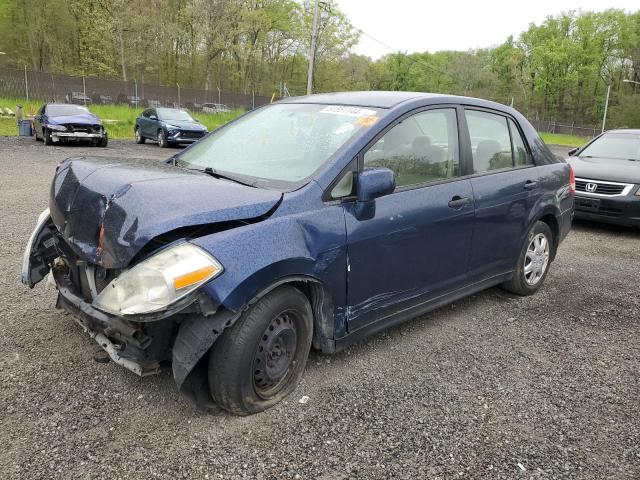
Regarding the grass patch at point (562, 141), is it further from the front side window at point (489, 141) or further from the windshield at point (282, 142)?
the windshield at point (282, 142)

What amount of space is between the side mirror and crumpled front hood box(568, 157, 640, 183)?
6.03 meters

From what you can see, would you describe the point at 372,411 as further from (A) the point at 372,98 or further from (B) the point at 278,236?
(A) the point at 372,98

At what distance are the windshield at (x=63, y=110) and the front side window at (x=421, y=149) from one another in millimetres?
16816

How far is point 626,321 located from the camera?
451cm

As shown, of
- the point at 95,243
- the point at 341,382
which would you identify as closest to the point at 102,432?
the point at 95,243

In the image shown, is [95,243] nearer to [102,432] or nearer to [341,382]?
[102,432]

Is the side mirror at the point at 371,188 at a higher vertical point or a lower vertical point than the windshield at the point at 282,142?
lower

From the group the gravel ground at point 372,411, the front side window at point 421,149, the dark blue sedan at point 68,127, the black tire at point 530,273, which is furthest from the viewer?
the dark blue sedan at point 68,127

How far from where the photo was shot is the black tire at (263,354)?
8.45ft

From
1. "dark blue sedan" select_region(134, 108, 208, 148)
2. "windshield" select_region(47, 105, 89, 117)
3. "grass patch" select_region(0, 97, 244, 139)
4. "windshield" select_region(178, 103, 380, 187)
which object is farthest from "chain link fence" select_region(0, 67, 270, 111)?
"windshield" select_region(178, 103, 380, 187)

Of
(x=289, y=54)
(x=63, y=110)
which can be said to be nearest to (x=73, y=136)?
(x=63, y=110)

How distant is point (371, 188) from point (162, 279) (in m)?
1.26

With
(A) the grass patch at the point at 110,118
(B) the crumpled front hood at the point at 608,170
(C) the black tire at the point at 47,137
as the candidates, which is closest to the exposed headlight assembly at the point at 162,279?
(B) the crumpled front hood at the point at 608,170

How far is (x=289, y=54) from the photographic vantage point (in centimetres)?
5884
